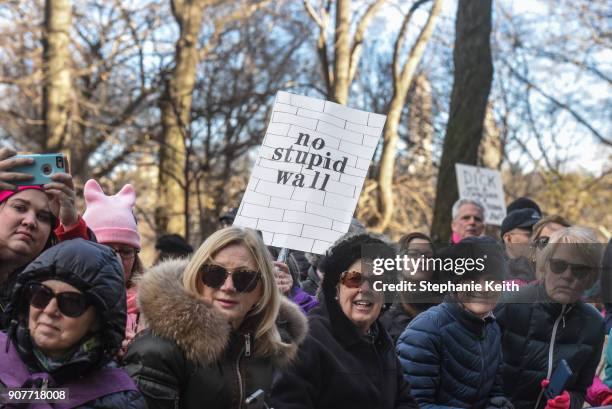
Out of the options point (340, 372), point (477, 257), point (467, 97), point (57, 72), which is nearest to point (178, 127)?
point (57, 72)

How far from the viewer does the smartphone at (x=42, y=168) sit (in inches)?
136

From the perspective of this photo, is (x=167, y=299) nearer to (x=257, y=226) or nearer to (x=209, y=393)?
(x=209, y=393)

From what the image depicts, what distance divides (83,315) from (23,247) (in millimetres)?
779

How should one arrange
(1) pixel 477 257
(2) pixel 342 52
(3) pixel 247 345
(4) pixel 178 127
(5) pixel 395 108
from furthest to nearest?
(5) pixel 395 108 → (2) pixel 342 52 → (4) pixel 178 127 → (1) pixel 477 257 → (3) pixel 247 345

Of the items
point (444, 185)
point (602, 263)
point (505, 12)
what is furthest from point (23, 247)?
point (505, 12)

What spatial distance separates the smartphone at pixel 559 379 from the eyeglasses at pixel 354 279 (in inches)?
43.6

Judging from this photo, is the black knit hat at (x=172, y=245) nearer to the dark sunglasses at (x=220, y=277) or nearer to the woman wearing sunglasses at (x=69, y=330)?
the dark sunglasses at (x=220, y=277)

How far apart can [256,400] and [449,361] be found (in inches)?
49.8

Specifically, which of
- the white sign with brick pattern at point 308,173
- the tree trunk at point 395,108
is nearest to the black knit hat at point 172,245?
the white sign with brick pattern at point 308,173

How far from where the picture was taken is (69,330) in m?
2.83

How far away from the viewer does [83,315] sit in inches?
112

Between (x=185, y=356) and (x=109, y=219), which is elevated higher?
(x=109, y=219)

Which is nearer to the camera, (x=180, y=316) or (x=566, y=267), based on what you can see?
(x=180, y=316)

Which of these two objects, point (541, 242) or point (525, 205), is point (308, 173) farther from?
point (525, 205)
